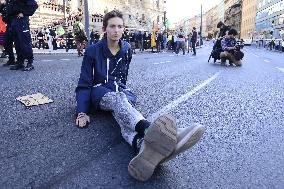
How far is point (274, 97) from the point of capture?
18.5 feet

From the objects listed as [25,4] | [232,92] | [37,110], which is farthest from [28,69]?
[232,92]

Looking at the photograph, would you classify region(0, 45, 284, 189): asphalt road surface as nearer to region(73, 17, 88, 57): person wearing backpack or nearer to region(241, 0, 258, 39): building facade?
region(73, 17, 88, 57): person wearing backpack

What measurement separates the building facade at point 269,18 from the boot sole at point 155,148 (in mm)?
50710

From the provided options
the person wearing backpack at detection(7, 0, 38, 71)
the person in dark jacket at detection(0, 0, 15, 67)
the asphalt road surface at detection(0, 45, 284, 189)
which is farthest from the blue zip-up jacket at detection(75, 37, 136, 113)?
the person in dark jacket at detection(0, 0, 15, 67)

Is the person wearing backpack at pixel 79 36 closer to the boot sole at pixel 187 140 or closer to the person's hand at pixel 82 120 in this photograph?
the person's hand at pixel 82 120

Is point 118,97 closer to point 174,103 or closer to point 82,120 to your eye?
point 82,120

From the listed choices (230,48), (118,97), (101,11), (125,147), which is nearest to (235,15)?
(101,11)

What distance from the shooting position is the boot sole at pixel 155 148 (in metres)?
1.97

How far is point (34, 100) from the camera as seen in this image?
4.31m

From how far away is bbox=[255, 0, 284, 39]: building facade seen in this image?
180 feet

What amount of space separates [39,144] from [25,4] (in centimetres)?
564

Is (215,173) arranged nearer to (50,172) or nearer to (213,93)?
(50,172)

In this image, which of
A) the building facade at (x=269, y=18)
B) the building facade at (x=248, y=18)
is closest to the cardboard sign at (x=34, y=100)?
the building facade at (x=269, y=18)

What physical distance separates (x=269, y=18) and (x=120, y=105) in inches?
2691
